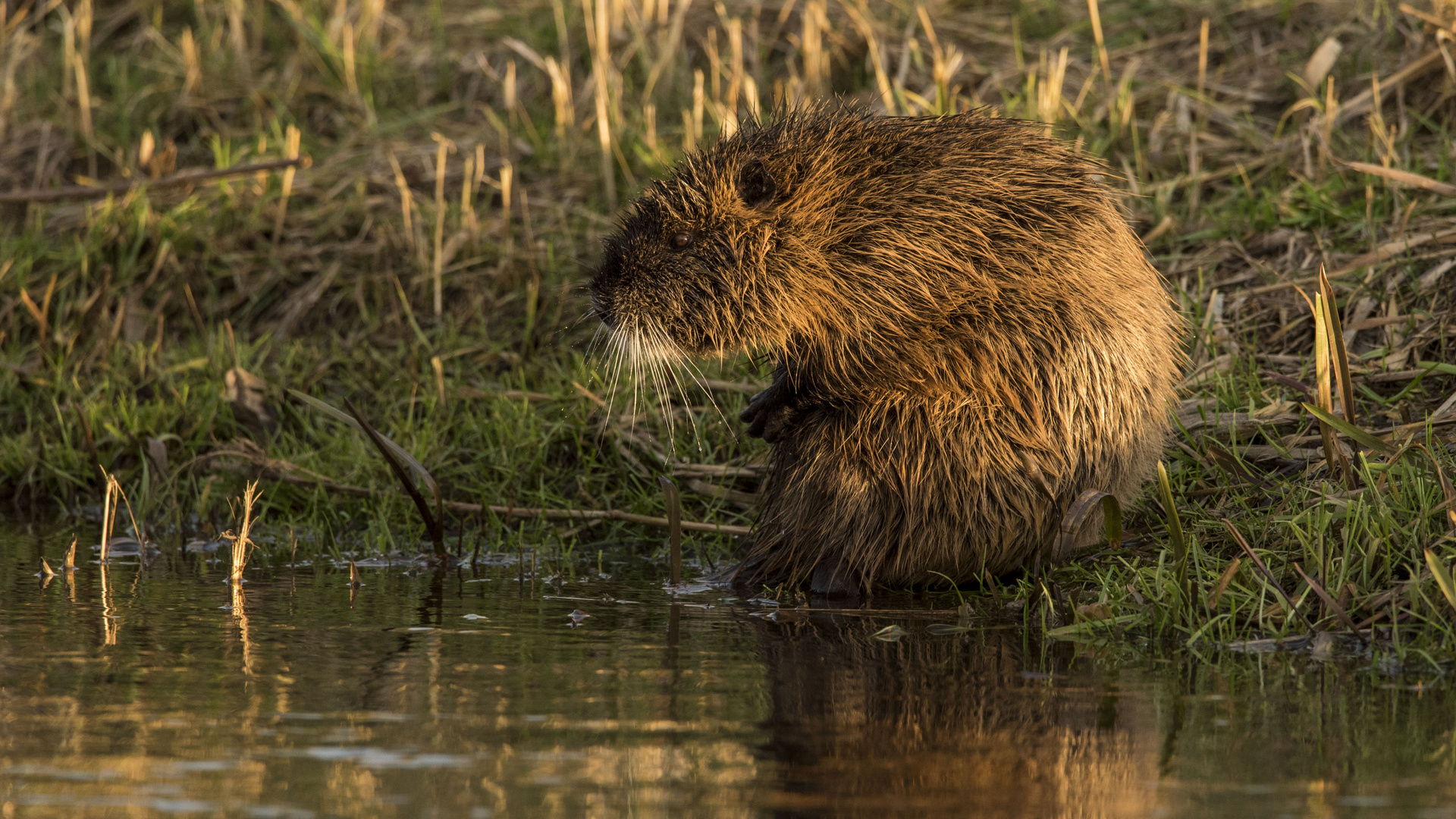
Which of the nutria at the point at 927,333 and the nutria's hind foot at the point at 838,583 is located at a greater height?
the nutria at the point at 927,333

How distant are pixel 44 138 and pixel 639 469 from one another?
13.0ft

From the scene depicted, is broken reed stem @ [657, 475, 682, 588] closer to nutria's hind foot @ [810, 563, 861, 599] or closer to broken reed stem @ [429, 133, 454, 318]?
nutria's hind foot @ [810, 563, 861, 599]

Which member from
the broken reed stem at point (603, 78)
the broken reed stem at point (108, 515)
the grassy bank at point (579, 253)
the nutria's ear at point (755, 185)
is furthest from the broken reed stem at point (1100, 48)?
the broken reed stem at point (108, 515)

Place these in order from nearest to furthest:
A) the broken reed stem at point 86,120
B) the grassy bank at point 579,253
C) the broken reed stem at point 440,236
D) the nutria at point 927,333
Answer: the nutria at point 927,333 → the grassy bank at point 579,253 → the broken reed stem at point 440,236 → the broken reed stem at point 86,120

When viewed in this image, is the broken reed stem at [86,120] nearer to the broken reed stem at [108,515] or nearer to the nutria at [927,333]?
the broken reed stem at [108,515]

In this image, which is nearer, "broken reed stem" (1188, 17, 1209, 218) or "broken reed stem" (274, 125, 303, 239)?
"broken reed stem" (1188, 17, 1209, 218)

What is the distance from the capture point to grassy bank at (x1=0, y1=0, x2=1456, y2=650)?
4.09 m

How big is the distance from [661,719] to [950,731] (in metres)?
0.47

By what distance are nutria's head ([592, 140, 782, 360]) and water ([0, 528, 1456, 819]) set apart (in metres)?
0.80

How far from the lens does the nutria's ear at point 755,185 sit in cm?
416

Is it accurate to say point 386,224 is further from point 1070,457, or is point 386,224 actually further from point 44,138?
point 1070,457

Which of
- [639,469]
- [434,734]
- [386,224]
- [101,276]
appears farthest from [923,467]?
[101,276]


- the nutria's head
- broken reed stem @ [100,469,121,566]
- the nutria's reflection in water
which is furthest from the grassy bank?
broken reed stem @ [100,469,121,566]

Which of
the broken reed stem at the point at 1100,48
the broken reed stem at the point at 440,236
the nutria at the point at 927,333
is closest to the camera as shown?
the nutria at the point at 927,333
